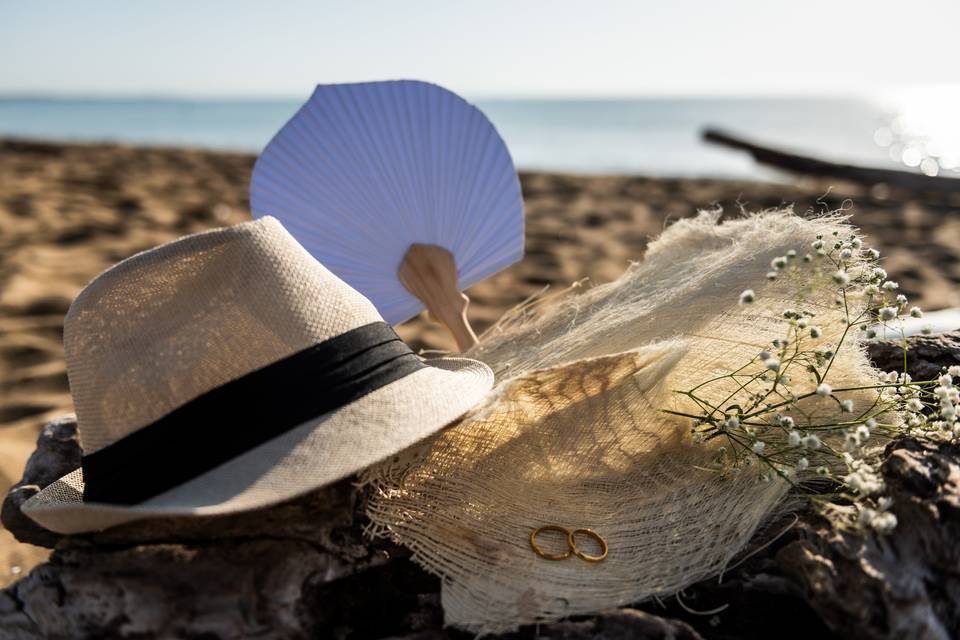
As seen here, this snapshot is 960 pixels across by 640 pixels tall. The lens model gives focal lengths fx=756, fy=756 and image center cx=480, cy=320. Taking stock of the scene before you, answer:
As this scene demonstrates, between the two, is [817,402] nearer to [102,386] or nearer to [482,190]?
[482,190]

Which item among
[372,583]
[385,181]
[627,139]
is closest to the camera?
[372,583]

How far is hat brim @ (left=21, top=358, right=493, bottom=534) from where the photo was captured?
882 mm

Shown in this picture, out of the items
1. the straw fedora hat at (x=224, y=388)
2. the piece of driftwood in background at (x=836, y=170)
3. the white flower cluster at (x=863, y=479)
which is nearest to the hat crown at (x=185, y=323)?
the straw fedora hat at (x=224, y=388)

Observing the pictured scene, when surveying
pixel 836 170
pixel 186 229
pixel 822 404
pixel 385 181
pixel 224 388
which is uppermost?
pixel 385 181

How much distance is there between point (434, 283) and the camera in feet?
5.53

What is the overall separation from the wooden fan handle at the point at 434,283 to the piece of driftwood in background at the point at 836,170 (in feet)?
16.7

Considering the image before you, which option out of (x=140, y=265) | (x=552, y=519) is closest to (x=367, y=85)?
(x=140, y=265)

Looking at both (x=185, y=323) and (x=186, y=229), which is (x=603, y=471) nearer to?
(x=185, y=323)

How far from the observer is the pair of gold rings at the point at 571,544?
3.28ft

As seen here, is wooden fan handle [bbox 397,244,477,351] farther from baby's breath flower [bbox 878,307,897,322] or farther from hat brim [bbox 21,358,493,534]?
baby's breath flower [bbox 878,307,897,322]

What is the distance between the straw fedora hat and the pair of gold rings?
200 millimetres

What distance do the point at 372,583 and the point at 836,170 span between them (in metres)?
6.35

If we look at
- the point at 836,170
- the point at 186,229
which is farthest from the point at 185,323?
the point at 836,170

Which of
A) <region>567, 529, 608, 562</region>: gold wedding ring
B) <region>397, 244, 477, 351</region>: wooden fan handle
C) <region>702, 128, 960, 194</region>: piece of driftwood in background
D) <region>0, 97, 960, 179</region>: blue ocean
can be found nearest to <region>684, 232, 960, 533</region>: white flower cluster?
<region>567, 529, 608, 562</region>: gold wedding ring
